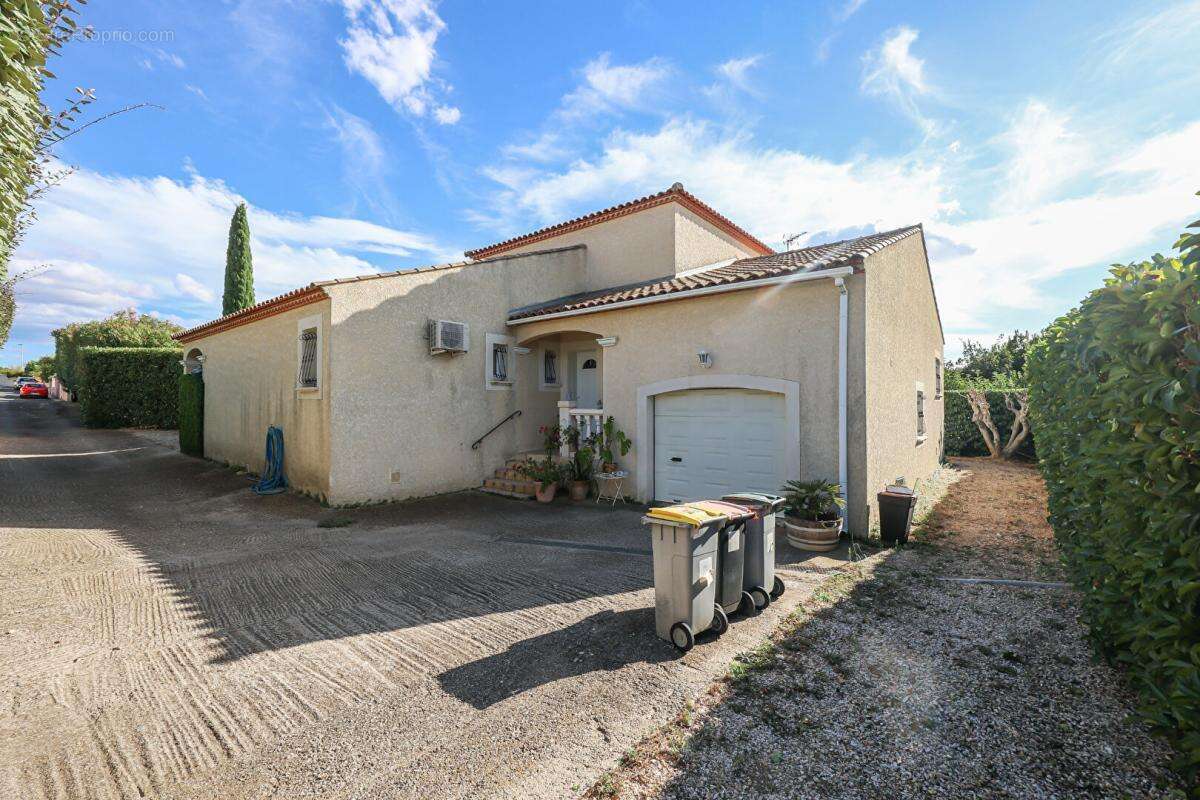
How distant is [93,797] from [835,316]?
803 cm

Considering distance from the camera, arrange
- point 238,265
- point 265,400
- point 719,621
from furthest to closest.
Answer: point 238,265, point 265,400, point 719,621

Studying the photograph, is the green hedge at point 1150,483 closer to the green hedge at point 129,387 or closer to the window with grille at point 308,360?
the window with grille at point 308,360

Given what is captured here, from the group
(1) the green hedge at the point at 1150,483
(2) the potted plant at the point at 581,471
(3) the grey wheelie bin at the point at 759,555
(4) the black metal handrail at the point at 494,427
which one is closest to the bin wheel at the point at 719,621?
(3) the grey wheelie bin at the point at 759,555

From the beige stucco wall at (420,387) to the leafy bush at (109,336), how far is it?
22522 millimetres

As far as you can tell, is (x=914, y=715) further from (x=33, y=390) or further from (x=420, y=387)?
(x=33, y=390)

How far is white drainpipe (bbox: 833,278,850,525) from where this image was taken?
22.7 ft

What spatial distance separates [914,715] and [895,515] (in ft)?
14.0

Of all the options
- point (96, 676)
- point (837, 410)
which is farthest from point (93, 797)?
point (837, 410)

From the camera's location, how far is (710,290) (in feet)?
26.5

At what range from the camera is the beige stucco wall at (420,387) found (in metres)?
8.73

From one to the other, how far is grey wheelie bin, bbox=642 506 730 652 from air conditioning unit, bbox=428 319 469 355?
673cm

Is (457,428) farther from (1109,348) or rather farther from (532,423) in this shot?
(1109,348)

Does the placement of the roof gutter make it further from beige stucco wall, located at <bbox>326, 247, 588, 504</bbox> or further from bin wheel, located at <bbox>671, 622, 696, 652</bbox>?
bin wheel, located at <bbox>671, 622, 696, 652</bbox>

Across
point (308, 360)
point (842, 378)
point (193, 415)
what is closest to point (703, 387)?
point (842, 378)
